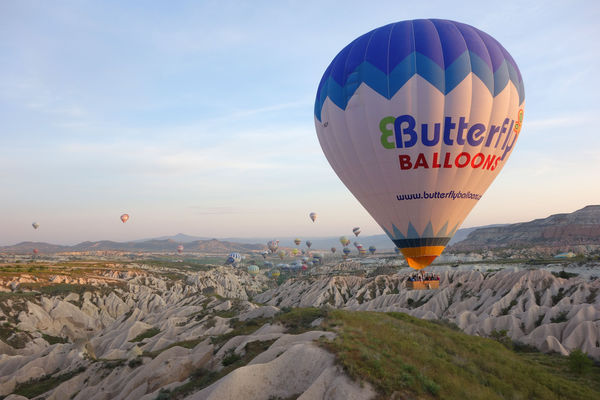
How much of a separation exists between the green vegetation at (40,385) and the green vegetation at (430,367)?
24.5 meters

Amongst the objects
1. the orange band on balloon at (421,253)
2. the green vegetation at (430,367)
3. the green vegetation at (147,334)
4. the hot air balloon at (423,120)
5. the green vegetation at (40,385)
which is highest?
the hot air balloon at (423,120)

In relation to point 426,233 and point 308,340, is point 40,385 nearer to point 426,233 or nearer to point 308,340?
point 308,340

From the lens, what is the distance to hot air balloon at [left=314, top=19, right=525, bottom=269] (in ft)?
84.9

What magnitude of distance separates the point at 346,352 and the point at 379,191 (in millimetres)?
15661

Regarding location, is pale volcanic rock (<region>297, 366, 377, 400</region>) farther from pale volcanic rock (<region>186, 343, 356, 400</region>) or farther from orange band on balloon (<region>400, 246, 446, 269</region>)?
orange band on balloon (<region>400, 246, 446, 269</region>)

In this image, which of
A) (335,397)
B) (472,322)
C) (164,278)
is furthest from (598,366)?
(164,278)

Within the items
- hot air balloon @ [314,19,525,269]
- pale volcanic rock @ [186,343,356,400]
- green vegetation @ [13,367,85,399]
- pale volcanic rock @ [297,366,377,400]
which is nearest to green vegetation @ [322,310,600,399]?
pale volcanic rock @ [297,366,377,400]

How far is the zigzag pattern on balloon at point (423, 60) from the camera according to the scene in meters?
26.0

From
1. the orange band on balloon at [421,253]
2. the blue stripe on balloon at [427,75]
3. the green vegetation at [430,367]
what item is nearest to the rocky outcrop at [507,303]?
the green vegetation at [430,367]

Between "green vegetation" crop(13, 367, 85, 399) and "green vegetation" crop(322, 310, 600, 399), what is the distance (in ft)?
80.5

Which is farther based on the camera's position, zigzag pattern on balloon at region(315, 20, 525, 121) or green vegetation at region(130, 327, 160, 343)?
green vegetation at region(130, 327, 160, 343)

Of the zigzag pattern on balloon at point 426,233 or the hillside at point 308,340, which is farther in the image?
the zigzag pattern on balloon at point 426,233

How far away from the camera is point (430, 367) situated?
52.8 ft

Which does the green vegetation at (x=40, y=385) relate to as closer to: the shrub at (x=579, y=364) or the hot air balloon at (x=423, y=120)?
the hot air balloon at (x=423, y=120)
